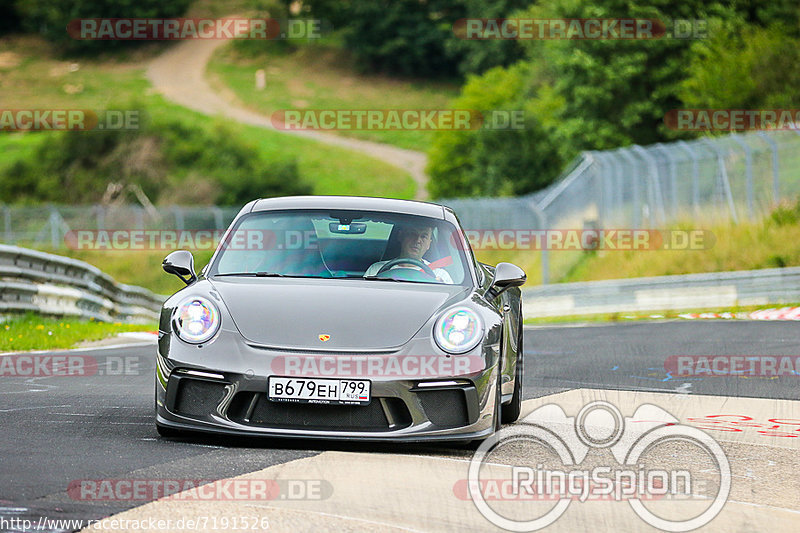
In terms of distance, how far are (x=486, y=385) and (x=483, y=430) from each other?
9.2 inches

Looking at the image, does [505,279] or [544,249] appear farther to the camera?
[544,249]

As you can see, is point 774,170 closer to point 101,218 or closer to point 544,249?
point 544,249

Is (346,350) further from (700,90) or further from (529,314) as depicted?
(700,90)

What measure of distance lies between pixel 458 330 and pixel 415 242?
1186 mm

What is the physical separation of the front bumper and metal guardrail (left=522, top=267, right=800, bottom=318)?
16866 mm

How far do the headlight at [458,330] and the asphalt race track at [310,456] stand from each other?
1.82ft

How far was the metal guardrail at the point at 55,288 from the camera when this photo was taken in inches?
615

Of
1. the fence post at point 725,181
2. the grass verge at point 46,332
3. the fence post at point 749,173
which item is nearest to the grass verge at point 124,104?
the fence post at point 725,181

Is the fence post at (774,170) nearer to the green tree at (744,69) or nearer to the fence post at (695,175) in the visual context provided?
the fence post at (695,175)

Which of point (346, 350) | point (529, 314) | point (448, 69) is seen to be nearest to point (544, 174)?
point (529, 314)

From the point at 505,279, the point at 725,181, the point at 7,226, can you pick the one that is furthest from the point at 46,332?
the point at 7,226

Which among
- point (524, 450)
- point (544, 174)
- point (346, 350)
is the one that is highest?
point (346, 350)

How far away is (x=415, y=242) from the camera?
25.7ft

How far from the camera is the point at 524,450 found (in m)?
6.86
